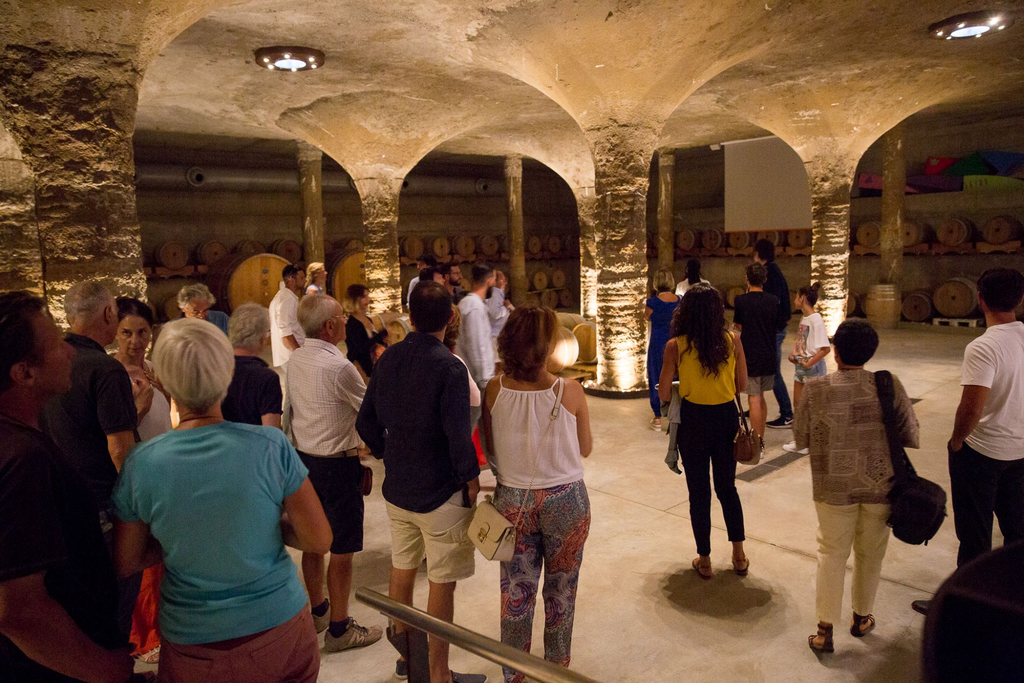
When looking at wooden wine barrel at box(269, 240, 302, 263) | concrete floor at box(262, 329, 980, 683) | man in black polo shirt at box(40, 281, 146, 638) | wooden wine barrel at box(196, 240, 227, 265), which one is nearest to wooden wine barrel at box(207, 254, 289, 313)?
wooden wine barrel at box(196, 240, 227, 265)

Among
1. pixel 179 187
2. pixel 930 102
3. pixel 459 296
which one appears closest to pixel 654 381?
pixel 459 296

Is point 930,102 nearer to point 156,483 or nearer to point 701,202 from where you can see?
point 701,202

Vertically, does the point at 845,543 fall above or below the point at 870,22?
below

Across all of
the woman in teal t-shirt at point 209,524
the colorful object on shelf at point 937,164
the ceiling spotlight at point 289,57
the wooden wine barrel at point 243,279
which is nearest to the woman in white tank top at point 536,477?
the woman in teal t-shirt at point 209,524

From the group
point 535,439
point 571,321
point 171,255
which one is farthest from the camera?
point 171,255

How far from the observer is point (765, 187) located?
1298 cm

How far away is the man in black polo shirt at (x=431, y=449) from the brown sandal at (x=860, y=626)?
1573mm

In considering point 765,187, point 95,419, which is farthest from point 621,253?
point 765,187

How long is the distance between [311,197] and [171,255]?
9.12 feet

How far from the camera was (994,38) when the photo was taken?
7.39 meters

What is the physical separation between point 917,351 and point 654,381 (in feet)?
18.6

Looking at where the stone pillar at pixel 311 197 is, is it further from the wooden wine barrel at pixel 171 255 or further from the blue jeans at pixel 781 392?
the blue jeans at pixel 781 392

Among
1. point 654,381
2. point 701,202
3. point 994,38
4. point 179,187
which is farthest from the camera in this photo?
point 701,202

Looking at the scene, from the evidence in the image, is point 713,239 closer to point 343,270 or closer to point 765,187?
point 765,187
